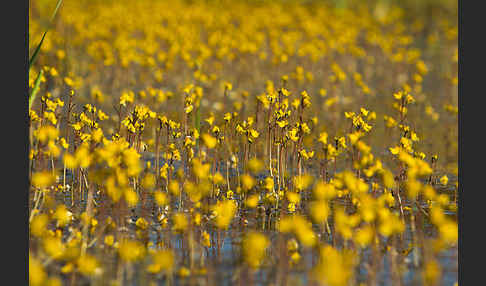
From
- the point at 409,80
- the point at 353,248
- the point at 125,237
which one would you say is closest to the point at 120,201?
the point at 125,237

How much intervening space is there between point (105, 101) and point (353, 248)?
5.85 metres

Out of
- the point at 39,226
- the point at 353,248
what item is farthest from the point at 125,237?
the point at 353,248

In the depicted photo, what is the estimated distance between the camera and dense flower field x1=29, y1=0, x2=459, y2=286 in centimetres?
453

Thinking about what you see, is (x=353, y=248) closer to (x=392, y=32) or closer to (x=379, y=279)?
(x=379, y=279)

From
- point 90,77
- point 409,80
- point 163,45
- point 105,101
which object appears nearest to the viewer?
point 105,101

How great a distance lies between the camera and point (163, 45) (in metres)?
12.8

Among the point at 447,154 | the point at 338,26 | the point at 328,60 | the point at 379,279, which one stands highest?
the point at 338,26

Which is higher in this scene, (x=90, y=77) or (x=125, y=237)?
(x=90, y=77)

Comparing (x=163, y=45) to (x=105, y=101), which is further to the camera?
(x=163, y=45)

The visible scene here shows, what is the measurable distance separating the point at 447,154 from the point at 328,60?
4578 mm

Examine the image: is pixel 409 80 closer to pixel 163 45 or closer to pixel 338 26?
pixel 338 26

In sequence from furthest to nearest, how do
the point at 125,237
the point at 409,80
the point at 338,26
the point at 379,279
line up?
1. the point at 338,26
2. the point at 409,80
3. the point at 125,237
4. the point at 379,279

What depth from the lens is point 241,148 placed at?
753 cm

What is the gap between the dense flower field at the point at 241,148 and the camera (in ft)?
14.9
